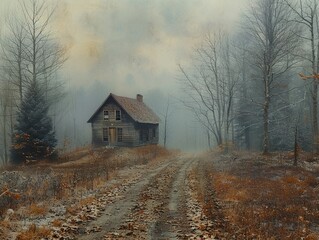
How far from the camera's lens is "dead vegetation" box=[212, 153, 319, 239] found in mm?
10383

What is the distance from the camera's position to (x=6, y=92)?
5181 cm

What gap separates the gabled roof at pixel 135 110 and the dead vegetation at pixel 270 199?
24.1m

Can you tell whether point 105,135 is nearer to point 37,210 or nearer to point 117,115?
point 117,115

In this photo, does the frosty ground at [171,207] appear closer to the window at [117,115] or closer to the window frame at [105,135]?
the window at [117,115]

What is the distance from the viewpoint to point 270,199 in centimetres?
1495

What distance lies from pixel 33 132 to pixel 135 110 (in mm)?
18187

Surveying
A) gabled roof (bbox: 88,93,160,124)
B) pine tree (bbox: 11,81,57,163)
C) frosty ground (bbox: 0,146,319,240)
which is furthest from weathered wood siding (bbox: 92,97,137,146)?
frosty ground (bbox: 0,146,319,240)

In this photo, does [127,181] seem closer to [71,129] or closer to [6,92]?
[6,92]

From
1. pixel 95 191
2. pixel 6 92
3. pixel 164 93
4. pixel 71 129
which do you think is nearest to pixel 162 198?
pixel 95 191

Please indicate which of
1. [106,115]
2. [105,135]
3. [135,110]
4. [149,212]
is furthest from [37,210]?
[135,110]

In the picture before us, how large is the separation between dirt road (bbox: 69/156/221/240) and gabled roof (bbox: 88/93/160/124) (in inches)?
1036

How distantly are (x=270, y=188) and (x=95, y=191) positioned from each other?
29.5ft

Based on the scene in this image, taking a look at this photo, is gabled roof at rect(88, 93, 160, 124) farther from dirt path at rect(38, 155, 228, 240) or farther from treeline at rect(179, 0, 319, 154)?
dirt path at rect(38, 155, 228, 240)

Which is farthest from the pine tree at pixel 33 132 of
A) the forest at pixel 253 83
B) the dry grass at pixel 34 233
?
the dry grass at pixel 34 233
